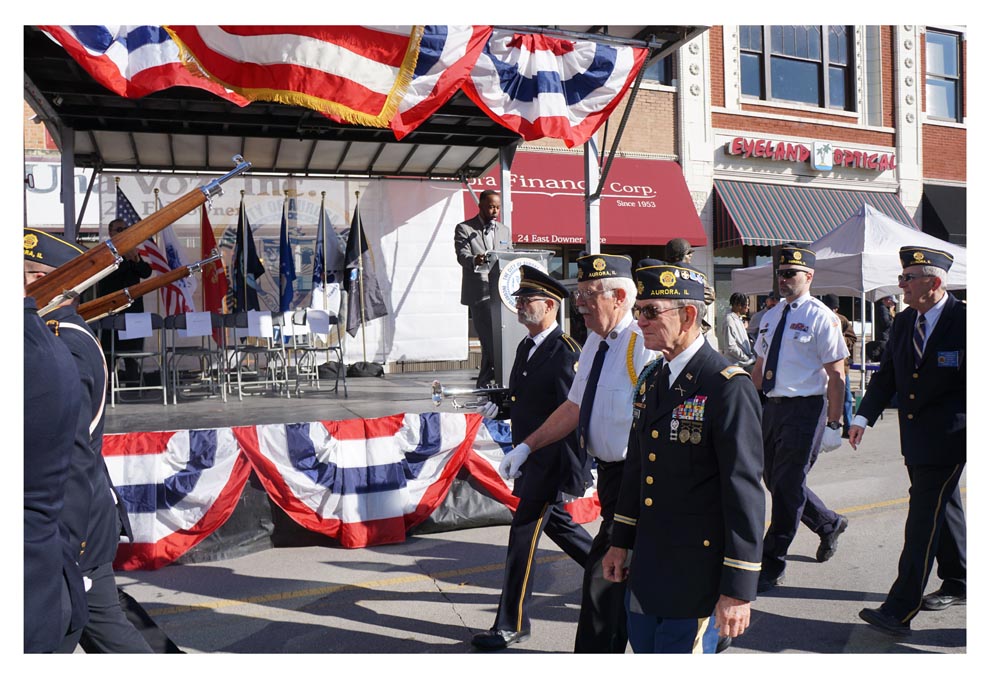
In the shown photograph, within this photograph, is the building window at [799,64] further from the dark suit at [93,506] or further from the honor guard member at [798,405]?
the dark suit at [93,506]

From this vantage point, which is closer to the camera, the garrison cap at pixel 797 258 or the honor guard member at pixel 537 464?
the honor guard member at pixel 537 464

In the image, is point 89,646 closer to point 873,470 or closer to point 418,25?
point 418,25

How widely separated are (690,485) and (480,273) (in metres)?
5.60

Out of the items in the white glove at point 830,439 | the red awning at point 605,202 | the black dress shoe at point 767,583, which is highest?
the red awning at point 605,202

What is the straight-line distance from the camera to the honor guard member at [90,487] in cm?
260

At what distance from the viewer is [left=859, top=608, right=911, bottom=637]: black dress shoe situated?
377 cm

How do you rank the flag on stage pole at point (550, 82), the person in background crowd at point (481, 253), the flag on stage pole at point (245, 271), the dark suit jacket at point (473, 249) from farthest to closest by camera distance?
1. the flag on stage pole at point (245, 271)
2. the dark suit jacket at point (473, 249)
3. the person in background crowd at point (481, 253)
4. the flag on stage pole at point (550, 82)

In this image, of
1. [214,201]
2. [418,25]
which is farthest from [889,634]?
[214,201]

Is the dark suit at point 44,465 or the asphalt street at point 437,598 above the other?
the dark suit at point 44,465

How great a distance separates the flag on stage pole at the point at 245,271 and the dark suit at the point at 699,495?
27.5 ft

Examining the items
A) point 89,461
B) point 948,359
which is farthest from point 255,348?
point 948,359

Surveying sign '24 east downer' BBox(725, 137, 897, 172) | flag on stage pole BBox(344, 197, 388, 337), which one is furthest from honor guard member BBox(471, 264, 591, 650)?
sign '24 east downer' BBox(725, 137, 897, 172)

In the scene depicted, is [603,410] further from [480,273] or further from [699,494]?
[480,273]

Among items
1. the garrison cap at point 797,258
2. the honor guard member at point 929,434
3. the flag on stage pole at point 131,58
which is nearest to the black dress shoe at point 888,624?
the honor guard member at point 929,434
